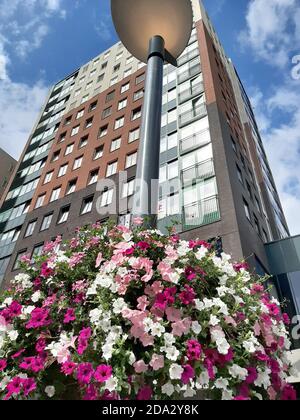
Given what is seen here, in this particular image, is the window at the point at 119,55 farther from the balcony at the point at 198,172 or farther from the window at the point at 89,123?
the balcony at the point at 198,172

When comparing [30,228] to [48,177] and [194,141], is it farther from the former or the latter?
[194,141]

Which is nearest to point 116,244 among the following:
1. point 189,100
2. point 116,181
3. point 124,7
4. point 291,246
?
point 124,7

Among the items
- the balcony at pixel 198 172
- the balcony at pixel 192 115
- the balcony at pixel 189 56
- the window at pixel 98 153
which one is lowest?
the balcony at pixel 198 172

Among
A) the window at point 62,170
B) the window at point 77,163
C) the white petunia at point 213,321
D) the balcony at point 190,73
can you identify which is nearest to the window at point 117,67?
the balcony at point 190,73

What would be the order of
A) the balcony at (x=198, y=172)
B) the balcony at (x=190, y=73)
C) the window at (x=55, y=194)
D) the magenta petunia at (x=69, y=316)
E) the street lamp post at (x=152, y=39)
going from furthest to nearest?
1. the window at (x=55, y=194)
2. the balcony at (x=190, y=73)
3. the balcony at (x=198, y=172)
4. the street lamp post at (x=152, y=39)
5. the magenta petunia at (x=69, y=316)

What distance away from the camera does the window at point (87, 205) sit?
20.7 m

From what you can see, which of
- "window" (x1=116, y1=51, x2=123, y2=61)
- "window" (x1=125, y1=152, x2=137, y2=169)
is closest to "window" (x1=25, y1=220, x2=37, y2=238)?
"window" (x1=125, y1=152, x2=137, y2=169)

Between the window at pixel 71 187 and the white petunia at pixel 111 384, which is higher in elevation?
the window at pixel 71 187

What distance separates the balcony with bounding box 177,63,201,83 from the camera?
22438mm

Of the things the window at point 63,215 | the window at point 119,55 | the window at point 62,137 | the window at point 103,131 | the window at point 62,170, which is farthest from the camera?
the window at point 119,55

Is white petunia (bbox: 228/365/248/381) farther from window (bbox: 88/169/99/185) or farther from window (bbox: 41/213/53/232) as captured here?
window (bbox: 41/213/53/232)

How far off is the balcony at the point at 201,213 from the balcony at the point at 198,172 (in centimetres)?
162

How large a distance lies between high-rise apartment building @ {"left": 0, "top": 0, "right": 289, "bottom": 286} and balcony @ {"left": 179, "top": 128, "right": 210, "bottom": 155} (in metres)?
0.07

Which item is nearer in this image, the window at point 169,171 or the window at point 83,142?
the window at point 169,171
